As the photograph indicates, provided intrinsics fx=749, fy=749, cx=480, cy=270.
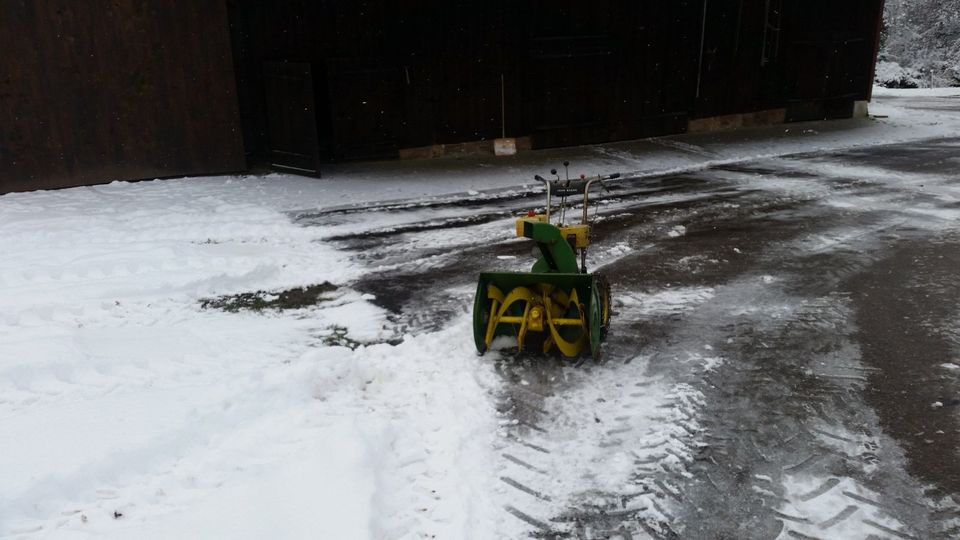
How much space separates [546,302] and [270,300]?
298cm

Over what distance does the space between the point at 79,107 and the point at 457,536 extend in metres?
10.1

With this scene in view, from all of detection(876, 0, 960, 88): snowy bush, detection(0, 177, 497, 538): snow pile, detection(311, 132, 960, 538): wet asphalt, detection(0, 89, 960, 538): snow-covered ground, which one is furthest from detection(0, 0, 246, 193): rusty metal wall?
detection(876, 0, 960, 88): snowy bush

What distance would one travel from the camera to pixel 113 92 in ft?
37.3

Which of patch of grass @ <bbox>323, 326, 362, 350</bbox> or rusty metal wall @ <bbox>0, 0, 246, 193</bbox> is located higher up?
rusty metal wall @ <bbox>0, 0, 246, 193</bbox>

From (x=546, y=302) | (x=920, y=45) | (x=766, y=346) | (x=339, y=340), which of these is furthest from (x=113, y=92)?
(x=920, y=45)

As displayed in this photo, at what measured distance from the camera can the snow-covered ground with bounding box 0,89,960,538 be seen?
4.09 metres

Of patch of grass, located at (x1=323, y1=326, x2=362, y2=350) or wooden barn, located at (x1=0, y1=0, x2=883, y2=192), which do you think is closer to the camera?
patch of grass, located at (x1=323, y1=326, x2=362, y2=350)

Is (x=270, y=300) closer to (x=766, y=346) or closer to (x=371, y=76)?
(x=766, y=346)

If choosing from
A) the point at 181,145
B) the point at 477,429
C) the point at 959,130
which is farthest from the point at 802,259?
the point at 959,130

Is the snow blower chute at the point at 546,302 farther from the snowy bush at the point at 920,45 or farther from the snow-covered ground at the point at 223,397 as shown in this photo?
the snowy bush at the point at 920,45

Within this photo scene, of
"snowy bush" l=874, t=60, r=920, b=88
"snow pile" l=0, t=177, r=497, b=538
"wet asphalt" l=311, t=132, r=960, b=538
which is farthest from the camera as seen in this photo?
"snowy bush" l=874, t=60, r=920, b=88

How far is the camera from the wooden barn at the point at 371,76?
1115 centimetres

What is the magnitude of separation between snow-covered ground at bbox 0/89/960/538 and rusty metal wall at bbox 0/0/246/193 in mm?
1970

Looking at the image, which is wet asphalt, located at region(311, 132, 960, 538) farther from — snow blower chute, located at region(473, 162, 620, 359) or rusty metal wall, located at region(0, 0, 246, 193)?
rusty metal wall, located at region(0, 0, 246, 193)
